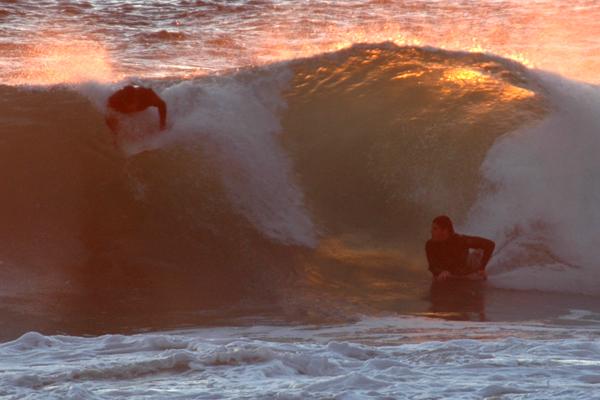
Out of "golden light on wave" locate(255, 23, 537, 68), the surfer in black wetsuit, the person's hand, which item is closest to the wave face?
the surfer in black wetsuit

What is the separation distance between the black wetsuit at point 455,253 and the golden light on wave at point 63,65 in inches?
200

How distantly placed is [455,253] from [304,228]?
184 cm

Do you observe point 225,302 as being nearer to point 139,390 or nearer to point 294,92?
point 139,390

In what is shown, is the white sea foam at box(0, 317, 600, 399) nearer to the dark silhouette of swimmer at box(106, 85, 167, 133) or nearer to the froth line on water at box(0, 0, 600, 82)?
the dark silhouette of swimmer at box(106, 85, 167, 133)

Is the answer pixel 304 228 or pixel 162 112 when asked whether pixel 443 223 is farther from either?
pixel 162 112

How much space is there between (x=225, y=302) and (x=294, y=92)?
4.52 meters

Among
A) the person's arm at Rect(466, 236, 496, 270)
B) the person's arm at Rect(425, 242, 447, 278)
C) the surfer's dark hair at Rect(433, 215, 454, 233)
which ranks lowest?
the person's arm at Rect(425, 242, 447, 278)

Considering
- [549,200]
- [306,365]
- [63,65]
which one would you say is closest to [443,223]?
[549,200]

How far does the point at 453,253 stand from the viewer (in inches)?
447

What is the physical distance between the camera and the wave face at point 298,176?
1182 centimetres

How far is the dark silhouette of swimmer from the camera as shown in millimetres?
13547

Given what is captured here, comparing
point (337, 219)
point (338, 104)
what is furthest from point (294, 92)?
point (337, 219)

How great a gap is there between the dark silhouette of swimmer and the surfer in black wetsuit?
11.8 ft

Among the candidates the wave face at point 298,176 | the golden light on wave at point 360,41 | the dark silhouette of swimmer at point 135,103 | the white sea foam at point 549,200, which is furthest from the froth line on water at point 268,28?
the white sea foam at point 549,200
